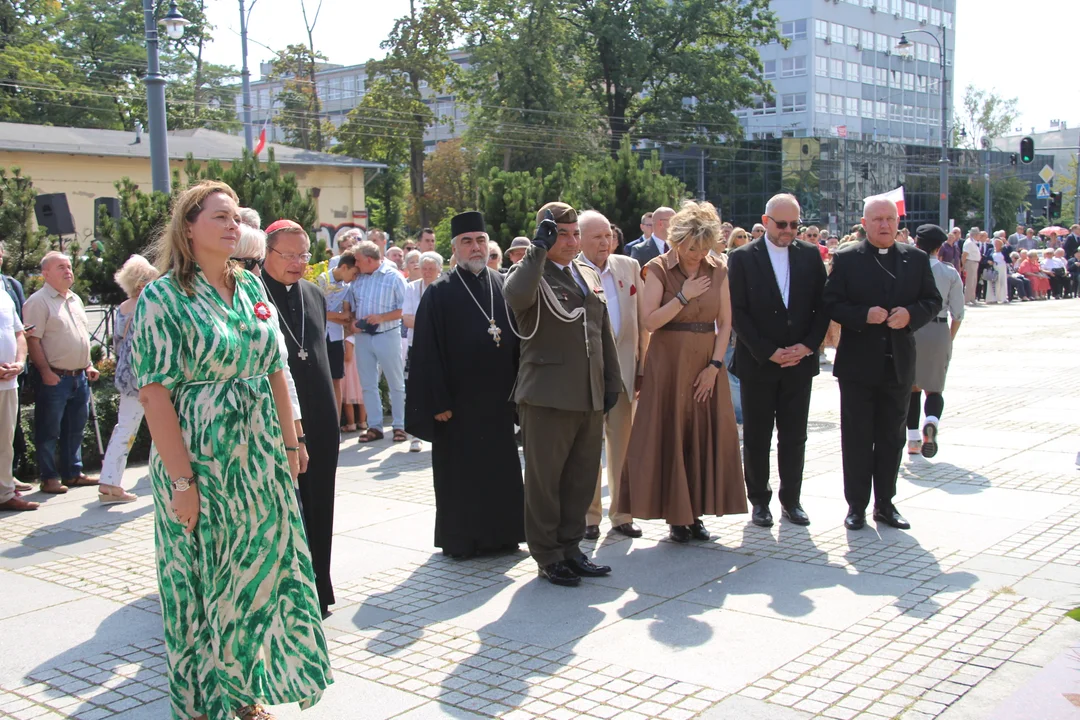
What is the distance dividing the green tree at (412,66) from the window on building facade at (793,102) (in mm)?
40151

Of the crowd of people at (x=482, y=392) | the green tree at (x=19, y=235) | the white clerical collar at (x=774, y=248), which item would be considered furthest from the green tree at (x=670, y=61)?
the white clerical collar at (x=774, y=248)

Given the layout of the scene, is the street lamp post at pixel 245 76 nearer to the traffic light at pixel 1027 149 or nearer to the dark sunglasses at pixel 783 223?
the traffic light at pixel 1027 149

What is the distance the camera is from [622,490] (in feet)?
22.6

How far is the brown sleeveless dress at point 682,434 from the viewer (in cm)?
668

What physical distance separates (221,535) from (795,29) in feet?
279

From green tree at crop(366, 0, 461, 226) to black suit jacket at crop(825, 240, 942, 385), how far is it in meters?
44.6

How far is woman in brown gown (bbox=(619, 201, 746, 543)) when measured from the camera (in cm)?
667

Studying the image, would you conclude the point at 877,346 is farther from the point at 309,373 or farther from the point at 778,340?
the point at 309,373

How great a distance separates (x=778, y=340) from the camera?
7070 mm

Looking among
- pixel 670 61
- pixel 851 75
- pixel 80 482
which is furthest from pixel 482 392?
pixel 851 75

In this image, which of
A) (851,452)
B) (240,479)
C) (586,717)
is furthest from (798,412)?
(240,479)

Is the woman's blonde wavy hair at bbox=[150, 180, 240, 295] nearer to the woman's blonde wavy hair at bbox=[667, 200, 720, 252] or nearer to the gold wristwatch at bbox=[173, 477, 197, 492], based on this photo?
the gold wristwatch at bbox=[173, 477, 197, 492]

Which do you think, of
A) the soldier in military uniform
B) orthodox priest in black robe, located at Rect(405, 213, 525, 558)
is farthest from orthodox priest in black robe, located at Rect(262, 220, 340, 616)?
the soldier in military uniform

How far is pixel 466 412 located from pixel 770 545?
6.74 feet
